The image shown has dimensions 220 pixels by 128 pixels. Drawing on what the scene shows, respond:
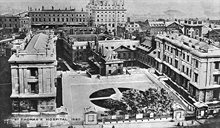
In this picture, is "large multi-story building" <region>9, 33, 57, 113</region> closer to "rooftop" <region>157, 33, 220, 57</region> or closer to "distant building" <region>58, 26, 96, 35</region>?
"rooftop" <region>157, 33, 220, 57</region>

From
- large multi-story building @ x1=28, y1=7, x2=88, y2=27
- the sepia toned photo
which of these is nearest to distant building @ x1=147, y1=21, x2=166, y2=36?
large multi-story building @ x1=28, y1=7, x2=88, y2=27

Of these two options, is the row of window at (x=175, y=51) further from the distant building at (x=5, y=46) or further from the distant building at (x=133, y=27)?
the distant building at (x=133, y=27)

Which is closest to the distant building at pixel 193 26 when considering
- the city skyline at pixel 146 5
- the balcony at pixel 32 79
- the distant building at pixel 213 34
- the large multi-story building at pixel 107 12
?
the city skyline at pixel 146 5

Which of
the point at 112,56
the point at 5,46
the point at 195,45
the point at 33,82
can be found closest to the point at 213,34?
the point at 195,45

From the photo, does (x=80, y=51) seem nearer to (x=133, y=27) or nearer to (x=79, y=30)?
(x=79, y=30)

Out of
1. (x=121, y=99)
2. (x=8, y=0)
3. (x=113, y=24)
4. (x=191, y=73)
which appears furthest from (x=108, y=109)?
(x=113, y=24)

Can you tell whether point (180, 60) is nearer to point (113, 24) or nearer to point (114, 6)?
point (114, 6)
